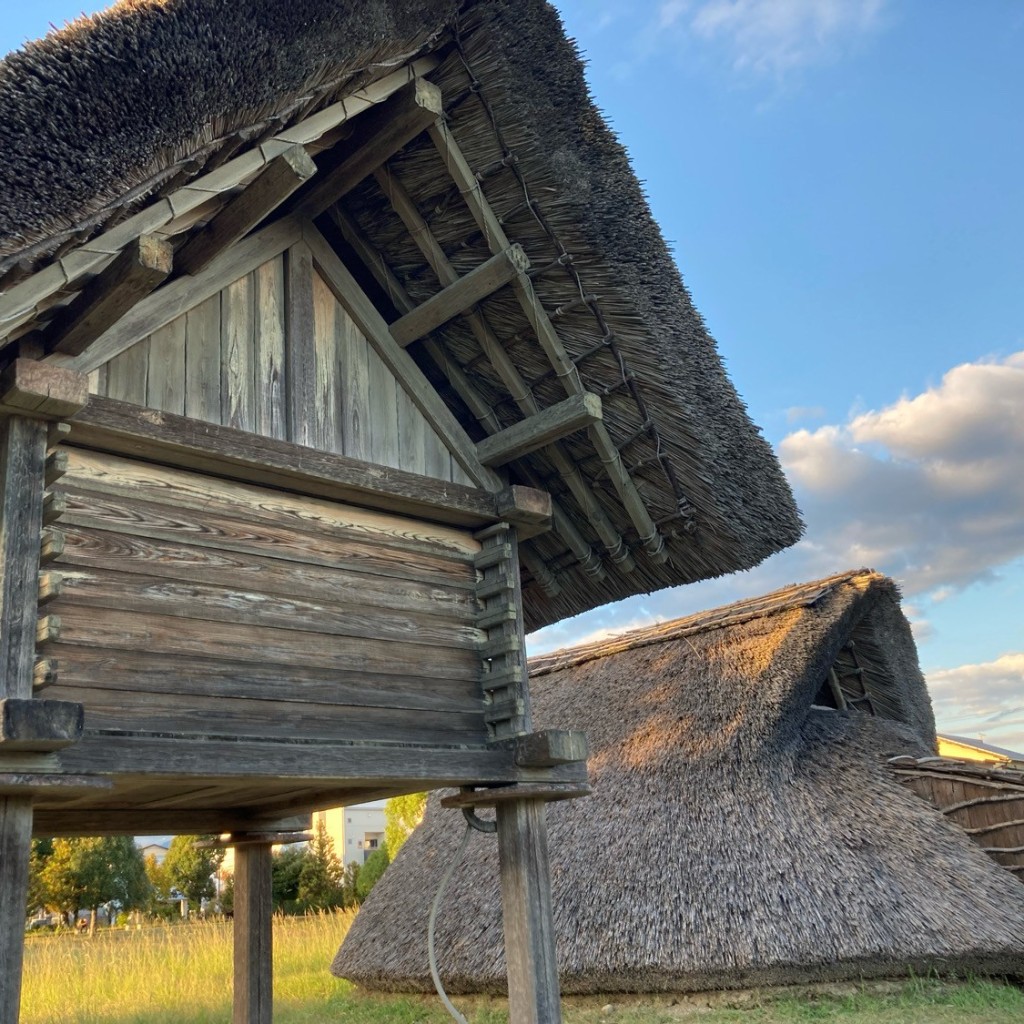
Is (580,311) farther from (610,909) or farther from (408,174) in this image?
(610,909)

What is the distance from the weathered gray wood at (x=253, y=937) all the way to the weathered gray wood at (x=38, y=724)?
324cm

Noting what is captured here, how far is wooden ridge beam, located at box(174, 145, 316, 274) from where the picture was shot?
12.0ft

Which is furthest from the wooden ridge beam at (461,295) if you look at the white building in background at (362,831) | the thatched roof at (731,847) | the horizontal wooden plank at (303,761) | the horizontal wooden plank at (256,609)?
the white building in background at (362,831)

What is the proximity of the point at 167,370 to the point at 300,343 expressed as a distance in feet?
2.17

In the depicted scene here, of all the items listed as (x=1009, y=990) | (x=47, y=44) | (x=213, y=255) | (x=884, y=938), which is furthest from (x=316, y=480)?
(x=1009, y=990)

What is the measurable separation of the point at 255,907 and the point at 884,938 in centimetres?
498

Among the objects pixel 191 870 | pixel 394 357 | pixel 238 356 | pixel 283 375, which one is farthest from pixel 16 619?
pixel 191 870

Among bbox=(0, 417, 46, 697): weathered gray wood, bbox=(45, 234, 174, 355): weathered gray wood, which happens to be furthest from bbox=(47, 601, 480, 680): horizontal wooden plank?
bbox=(45, 234, 174, 355): weathered gray wood

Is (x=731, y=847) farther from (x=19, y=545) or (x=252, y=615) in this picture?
(x=19, y=545)

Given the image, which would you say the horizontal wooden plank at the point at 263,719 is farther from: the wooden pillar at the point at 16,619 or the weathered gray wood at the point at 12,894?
the weathered gray wood at the point at 12,894

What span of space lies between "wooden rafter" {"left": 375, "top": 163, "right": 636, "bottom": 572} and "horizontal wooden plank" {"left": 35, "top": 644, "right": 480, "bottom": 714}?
1145mm

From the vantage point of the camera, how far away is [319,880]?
943 inches

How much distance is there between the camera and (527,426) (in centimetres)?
477

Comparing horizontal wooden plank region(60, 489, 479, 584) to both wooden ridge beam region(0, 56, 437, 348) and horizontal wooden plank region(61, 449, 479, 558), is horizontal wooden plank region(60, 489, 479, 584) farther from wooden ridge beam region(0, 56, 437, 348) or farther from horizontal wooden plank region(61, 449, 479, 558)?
wooden ridge beam region(0, 56, 437, 348)
